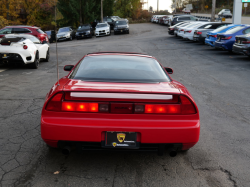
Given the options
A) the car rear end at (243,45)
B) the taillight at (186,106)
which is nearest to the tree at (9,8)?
the car rear end at (243,45)

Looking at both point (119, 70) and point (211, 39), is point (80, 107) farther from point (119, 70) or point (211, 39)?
point (211, 39)

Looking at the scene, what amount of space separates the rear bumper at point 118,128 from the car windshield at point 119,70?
2.16 ft

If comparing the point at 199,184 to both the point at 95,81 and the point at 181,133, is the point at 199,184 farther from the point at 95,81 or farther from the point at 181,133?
the point at 95,81

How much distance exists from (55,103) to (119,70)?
1.12 meters

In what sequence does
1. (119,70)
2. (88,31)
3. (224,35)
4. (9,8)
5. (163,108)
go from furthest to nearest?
1. (9,8)
2. (88,31)
3. (224,35)
4. (119,70)
5. (163,108)

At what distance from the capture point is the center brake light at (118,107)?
11.4 ft

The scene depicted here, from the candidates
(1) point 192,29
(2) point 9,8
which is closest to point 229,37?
(1) point 192,29

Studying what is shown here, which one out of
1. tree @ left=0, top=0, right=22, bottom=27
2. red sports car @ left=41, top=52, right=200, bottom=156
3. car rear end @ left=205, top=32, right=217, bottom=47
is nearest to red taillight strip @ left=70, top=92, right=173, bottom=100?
red sports car @ left=41, top=52, right=200, bottom=156

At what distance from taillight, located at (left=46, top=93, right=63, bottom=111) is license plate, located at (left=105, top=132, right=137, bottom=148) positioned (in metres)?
0.63

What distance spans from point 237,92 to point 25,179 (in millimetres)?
6446

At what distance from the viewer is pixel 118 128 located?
3408 mm

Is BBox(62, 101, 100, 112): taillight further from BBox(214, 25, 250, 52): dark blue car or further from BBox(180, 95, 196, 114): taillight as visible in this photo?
BBox(214, 25, 250, 52): dark blue car

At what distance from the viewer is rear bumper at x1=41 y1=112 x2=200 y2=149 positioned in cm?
342

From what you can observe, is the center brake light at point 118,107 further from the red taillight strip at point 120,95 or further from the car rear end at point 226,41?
the car rear end at point 226,41
